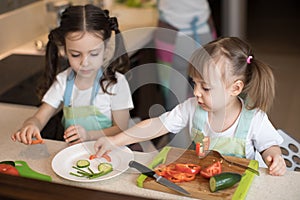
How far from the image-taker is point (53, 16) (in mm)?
2336

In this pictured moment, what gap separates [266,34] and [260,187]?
3419 millimetres

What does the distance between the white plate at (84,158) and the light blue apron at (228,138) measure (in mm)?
185

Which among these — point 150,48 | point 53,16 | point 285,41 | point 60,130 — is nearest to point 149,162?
point 60,130

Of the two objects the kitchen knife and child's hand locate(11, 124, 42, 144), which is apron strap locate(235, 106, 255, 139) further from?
child's hand locate(11, 124, 42, 144)

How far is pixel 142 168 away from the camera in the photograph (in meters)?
1.18

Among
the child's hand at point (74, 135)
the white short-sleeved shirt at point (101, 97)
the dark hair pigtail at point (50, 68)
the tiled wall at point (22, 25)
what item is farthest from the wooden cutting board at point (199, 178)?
the tiled wall at point (22, 25)

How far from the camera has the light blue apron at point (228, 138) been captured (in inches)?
50.4

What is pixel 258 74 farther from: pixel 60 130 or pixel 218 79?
pixel 60 130

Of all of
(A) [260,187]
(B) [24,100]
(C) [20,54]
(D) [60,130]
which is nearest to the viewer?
(A) [260,187]

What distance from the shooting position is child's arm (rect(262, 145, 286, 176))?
1.17 metres

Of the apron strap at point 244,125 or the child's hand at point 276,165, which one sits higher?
the apron strap at point 244,125

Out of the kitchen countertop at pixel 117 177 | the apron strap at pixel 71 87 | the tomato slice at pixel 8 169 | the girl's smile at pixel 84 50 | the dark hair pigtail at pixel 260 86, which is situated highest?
the girl's smile at pixel 84 50

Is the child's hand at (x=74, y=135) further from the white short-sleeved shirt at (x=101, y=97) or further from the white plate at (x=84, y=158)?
the white short-sleeved shirt at (x=101, y=97)

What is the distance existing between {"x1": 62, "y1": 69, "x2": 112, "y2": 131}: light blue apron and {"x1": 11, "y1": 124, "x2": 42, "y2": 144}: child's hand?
0.46 feet
